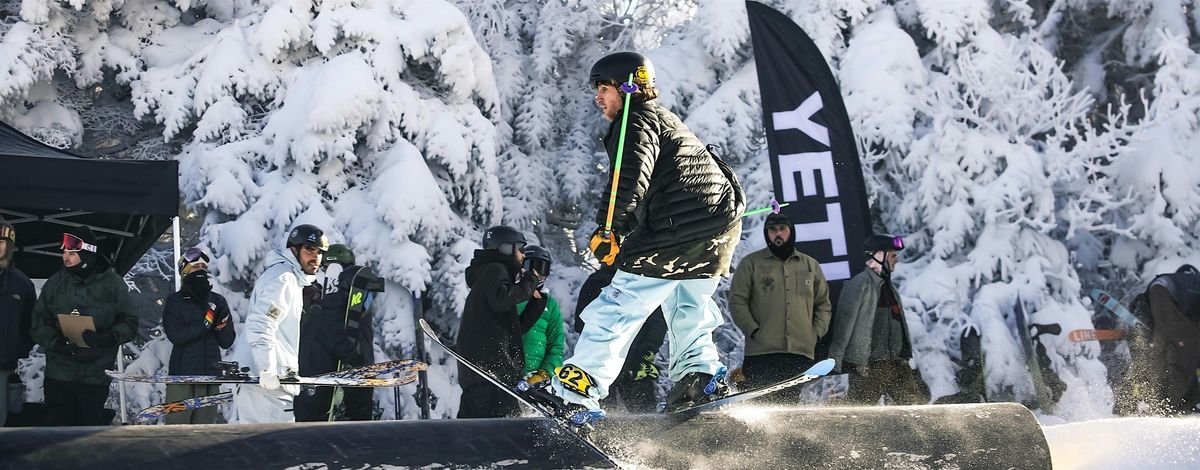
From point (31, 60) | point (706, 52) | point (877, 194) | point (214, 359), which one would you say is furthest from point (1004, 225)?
point (31, 60)

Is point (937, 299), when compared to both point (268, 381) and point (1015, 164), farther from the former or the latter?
point (268, 381)

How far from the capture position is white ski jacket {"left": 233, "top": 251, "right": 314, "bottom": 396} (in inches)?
260

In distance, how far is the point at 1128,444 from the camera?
194 inches

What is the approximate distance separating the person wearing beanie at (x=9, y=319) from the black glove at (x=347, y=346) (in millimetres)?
1877

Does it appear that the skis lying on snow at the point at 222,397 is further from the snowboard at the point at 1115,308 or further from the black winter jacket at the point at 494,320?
the snowboard at the point at 1115,308

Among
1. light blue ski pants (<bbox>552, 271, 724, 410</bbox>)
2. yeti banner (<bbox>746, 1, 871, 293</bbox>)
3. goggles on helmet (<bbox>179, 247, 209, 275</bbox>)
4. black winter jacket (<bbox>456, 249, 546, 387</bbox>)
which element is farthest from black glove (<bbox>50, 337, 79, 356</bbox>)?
yeti banner (<bbox>746, 1, 871, 293</bbox>)

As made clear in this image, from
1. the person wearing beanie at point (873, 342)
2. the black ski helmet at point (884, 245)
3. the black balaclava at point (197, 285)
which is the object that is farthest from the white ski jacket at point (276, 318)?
the black ski helmet at point (884, 245)

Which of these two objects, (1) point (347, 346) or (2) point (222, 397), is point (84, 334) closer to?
(2) point (222, 397)

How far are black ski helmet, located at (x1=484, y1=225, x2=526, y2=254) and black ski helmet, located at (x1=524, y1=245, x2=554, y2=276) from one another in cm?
10

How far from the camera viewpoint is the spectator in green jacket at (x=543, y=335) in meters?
7.16

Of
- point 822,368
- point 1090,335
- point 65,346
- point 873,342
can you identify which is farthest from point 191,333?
point 1090,335

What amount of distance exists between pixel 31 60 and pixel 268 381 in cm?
799

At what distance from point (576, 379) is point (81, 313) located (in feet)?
12.9

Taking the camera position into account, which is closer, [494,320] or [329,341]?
[494,320]
